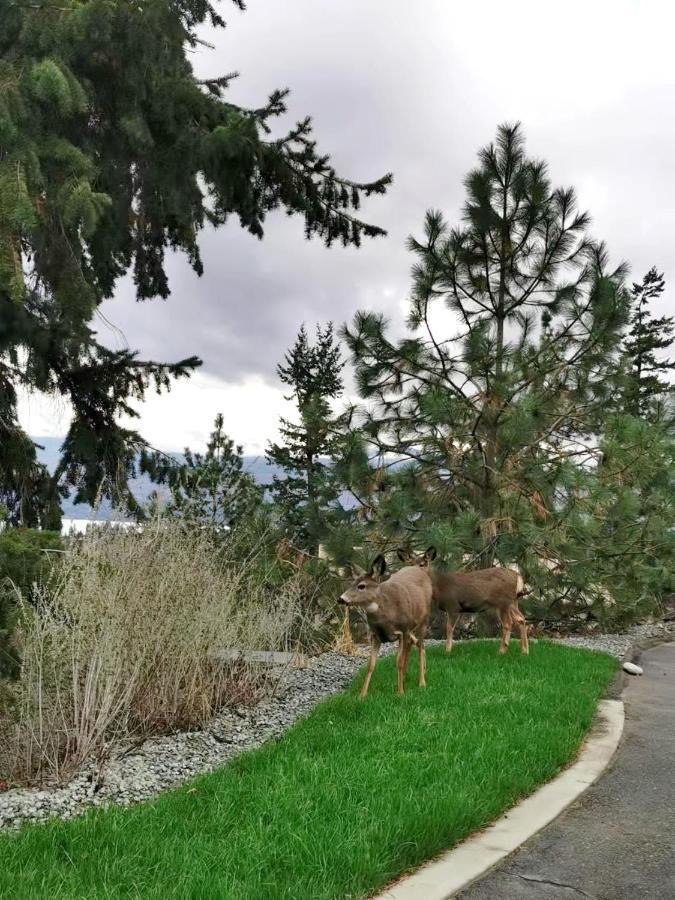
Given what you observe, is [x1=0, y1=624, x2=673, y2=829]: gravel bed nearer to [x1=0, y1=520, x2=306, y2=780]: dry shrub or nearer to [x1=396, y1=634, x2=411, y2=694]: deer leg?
[x1=0, y1=520, x2=306, y2=780]: dry shrub

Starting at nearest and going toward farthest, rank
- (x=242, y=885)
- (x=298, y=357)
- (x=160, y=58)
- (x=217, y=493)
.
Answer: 1. (x=242, y=885)
2. (x=160, y=58)
3. (x=217, y=493)
4. (x=298, y=357)

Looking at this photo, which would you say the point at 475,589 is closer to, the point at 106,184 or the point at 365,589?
the point at 365,589

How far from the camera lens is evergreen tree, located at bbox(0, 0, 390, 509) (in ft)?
24.2

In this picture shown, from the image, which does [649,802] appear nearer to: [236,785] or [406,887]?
[406,887]

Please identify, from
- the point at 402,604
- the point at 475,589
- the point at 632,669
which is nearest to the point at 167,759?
the point at 402,604

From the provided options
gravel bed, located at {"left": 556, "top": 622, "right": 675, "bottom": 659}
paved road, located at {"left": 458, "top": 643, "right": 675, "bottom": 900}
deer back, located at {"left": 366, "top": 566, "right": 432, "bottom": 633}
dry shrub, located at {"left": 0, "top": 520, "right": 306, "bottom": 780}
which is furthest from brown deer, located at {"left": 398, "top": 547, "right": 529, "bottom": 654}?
paved road, located at {"left": 458, "top": 643, "right": 675, "bottom": 900}

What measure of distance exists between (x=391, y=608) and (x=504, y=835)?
330cm

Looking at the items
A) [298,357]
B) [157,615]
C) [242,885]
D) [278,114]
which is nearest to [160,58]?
[278,114]

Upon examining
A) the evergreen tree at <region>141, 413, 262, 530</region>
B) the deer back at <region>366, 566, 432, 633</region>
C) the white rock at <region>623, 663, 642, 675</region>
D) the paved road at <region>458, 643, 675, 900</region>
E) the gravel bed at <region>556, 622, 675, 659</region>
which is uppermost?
the evergreen tree at <region>141, 413, 262, 530</region>

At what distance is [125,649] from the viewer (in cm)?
648

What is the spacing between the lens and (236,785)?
4984 mm

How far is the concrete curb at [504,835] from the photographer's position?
12.3 ft

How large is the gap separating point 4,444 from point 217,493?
15.1 feet

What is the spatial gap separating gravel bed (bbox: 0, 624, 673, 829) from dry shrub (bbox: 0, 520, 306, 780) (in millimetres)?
207
